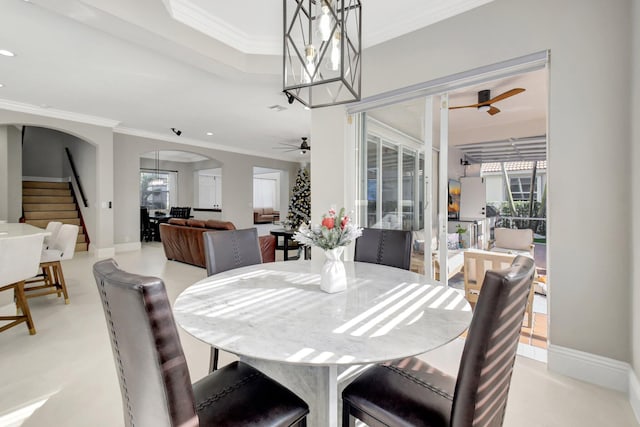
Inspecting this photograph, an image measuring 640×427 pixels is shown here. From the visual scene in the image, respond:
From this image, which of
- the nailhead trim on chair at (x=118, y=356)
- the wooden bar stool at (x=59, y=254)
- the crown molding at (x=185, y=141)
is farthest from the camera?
the crown molding at (x=185, y=141)

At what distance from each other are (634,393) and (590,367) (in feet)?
0.77

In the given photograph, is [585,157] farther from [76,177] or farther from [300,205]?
[76,177]

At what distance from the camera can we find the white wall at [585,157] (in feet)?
5.98

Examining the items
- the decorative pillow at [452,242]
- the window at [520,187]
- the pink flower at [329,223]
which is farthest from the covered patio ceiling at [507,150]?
the pink flower at [329,223]

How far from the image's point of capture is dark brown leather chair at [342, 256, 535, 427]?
0.80m

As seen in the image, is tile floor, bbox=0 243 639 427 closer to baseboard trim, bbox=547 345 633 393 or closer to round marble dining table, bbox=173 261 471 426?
baseboard trim, bbox=547 345 633 393

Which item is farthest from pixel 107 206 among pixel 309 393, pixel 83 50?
pixel 309 393

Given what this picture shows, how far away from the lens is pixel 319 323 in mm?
1109

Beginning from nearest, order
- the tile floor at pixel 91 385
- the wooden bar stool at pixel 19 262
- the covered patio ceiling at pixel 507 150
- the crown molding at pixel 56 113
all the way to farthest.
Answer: the tile floor at pixel 91 385, the wooden bar stool at pixel 19 262, the crown molding at pixel 56 113, the covered patio ceiling at pixel 507 150

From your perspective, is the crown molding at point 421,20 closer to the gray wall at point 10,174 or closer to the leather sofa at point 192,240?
the leather sofa at point 192,240

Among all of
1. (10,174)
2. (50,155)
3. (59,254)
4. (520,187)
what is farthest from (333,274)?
(50,155)

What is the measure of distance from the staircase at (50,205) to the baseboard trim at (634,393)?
28.3 ft

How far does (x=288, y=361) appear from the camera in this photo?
85 cm

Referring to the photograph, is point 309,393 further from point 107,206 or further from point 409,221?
point 107,206
